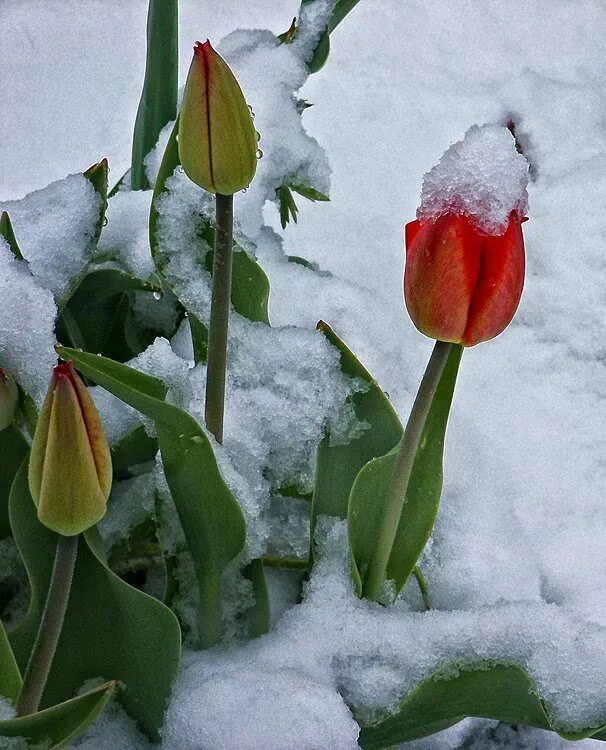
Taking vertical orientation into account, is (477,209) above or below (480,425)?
above

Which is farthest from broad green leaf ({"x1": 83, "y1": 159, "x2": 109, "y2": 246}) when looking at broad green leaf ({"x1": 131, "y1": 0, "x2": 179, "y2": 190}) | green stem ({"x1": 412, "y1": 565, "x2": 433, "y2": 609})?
green stem ({"x1": 412, "y1": 565, "x2": 433, "y2": 609})

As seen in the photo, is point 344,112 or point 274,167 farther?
point 344,112

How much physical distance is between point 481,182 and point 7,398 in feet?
1.02

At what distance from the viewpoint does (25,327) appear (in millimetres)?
645

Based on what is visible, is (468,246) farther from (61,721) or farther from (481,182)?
(61,721)

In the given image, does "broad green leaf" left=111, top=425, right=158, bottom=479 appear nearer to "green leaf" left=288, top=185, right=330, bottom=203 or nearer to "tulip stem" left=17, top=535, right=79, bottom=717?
"tulip stem" left=17, top=535, right=79, bottom=717

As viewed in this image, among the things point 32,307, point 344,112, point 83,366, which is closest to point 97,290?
→ point 32,307

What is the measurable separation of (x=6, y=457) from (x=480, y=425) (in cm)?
54

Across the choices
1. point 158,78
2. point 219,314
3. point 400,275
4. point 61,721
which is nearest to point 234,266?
point 219,314

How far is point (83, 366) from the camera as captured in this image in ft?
1.73

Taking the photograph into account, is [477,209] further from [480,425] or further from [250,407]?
[480,425]

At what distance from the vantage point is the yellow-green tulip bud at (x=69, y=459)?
1.40 ft

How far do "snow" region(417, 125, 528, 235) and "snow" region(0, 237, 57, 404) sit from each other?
0.29m

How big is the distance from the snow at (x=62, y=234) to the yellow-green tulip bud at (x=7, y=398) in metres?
0.15
